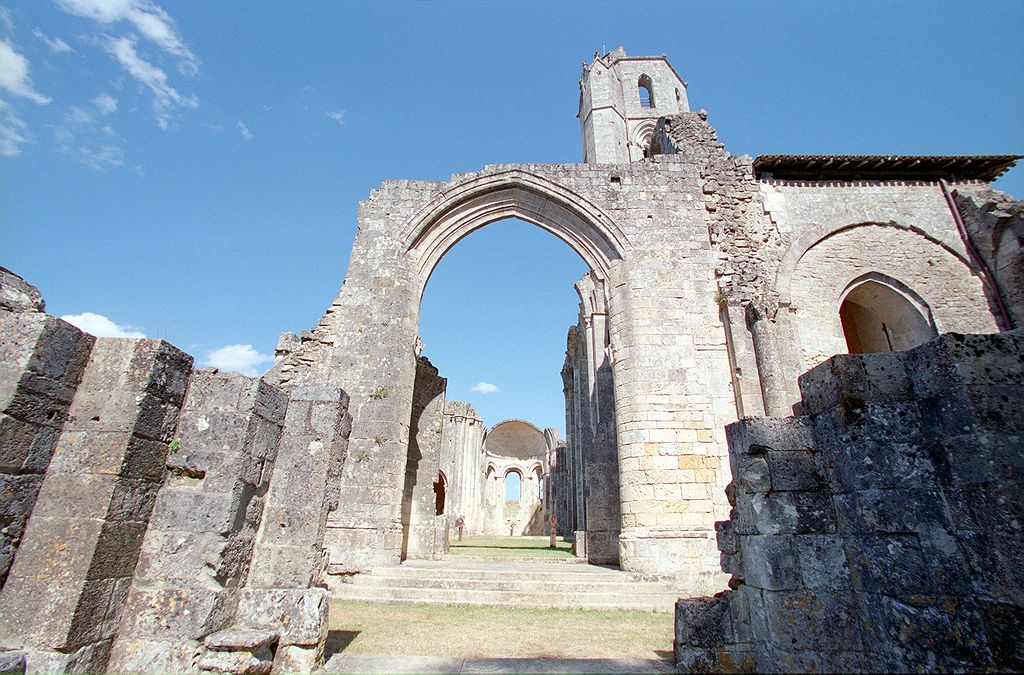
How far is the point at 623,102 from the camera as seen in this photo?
3225cm

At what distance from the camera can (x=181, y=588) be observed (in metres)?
3.10

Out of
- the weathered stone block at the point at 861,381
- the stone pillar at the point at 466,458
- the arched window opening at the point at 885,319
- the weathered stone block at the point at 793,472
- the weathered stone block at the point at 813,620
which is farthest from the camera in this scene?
the stone pillar at the point at 466,458

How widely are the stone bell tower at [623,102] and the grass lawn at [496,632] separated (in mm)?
27799

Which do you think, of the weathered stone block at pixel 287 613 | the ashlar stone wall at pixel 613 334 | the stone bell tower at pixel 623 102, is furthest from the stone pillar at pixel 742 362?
the stone bell tower at pixel 623 102

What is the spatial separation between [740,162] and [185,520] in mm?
12238

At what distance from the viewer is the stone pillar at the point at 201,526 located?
3.01 metres

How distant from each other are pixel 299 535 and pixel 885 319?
14242 mm

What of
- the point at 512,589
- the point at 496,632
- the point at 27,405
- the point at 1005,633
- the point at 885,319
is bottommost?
the point at 496,632

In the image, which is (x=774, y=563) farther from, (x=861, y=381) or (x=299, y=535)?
(x=299, y=535)

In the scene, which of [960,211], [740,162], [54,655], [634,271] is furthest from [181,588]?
[960,211]

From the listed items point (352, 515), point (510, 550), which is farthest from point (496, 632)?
point (510, 550)

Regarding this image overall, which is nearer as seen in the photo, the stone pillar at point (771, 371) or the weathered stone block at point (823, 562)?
the weathered stone block at point (823, 562)

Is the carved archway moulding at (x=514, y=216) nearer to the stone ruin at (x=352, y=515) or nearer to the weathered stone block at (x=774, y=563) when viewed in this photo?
the stone ruin at (x=352, y=515)

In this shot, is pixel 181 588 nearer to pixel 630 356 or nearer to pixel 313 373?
pixel 313 373
